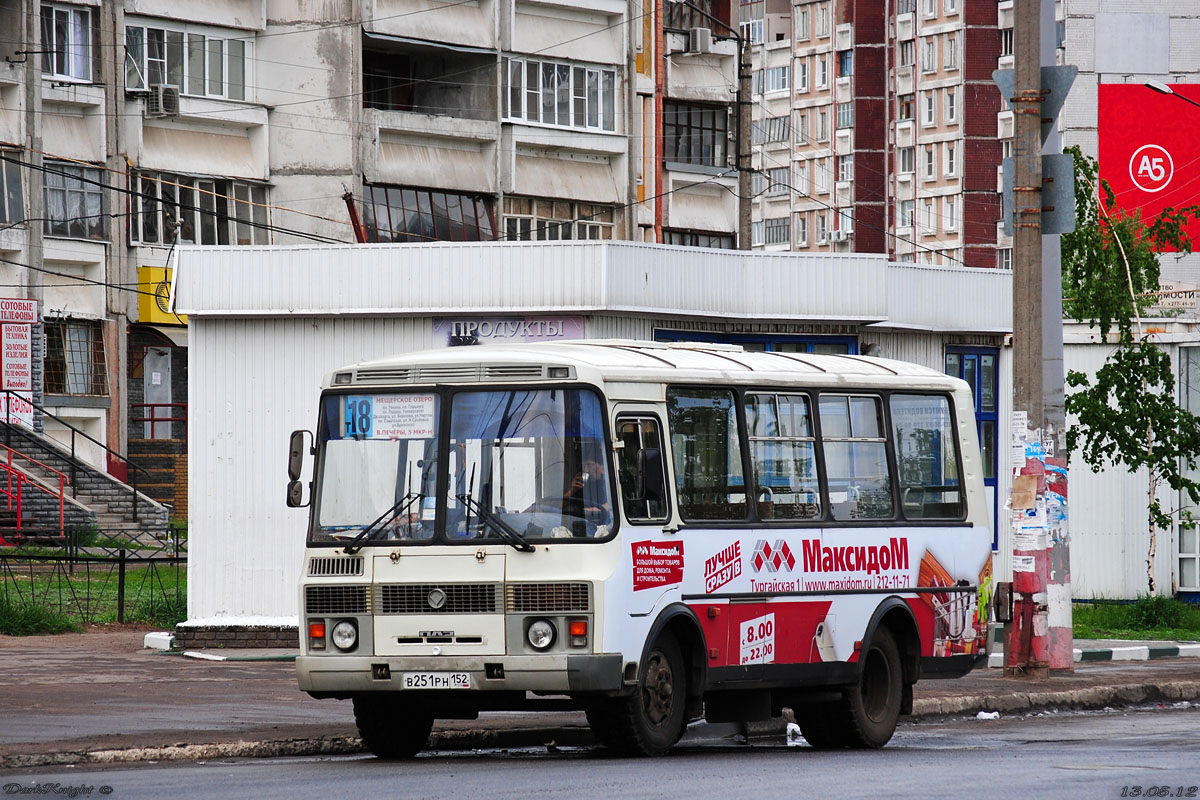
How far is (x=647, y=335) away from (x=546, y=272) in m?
1.32

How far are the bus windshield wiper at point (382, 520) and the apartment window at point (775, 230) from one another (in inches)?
4456

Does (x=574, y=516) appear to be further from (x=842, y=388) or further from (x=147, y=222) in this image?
(x=147, y=222)

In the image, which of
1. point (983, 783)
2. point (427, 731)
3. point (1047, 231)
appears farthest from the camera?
point (1047, 231)

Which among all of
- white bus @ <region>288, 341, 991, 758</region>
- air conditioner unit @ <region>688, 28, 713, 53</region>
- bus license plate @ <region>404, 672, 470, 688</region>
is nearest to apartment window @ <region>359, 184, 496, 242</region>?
air conditioner unit @ <region>688, 28, 713, 53</region>

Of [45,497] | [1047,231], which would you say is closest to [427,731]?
[1047,231]

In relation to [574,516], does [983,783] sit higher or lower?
lower

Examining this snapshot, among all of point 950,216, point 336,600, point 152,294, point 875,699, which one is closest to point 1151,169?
point 152,294

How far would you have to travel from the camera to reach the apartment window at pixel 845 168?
4658 inches

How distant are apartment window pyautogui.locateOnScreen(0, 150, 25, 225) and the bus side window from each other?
1546 inches

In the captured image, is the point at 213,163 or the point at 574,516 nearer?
the point at 574,516

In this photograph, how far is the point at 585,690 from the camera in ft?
42.4

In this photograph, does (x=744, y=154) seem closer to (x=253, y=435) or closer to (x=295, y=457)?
(x=253, y=435)

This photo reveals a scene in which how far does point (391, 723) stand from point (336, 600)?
983 mm

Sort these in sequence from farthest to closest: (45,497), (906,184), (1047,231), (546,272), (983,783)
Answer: (906,184), (45,497), (546,272), (1047,231), (983,783)
